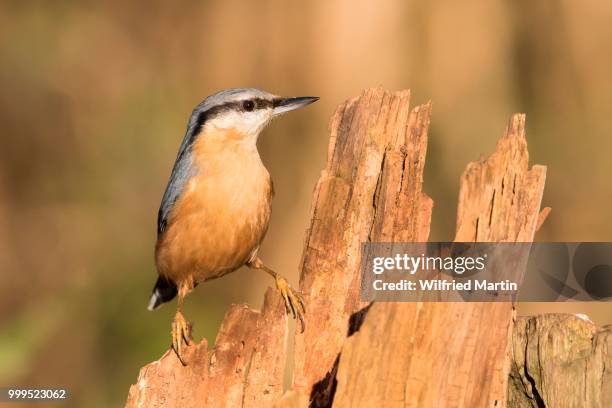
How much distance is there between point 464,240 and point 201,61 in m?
3.28

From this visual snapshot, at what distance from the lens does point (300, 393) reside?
2844mm

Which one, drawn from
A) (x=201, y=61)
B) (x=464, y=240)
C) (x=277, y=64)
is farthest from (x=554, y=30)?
(x=464, y=240)

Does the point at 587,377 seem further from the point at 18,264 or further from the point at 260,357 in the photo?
the point at 18,264

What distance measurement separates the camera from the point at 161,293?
483 cm

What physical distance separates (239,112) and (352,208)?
4.03 ft

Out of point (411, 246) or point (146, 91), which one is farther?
point (146, 91)

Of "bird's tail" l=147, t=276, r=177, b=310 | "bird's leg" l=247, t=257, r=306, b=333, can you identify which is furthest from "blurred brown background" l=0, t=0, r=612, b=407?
"bird's leg" l=247, t=257, r=306, b=333

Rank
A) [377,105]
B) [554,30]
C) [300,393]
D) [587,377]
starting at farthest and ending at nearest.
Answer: [554,30]
[377,105]
[300,393]
[587,377]

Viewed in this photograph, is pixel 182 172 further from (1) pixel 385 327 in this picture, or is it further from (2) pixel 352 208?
(1) pixel 385 327

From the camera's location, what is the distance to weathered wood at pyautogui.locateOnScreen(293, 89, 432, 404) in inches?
119

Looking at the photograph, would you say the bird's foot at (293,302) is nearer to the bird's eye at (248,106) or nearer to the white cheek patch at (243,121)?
the white cheek patch at (243,121)

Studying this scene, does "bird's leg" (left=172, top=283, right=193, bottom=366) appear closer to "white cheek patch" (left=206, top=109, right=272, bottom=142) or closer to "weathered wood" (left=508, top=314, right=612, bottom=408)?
"white cheek patch" (left=206, top=109, right=272, bottom=142)

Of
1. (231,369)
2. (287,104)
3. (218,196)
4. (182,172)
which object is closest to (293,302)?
(231,369)

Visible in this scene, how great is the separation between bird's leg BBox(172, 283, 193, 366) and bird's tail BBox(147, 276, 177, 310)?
0.39 m
